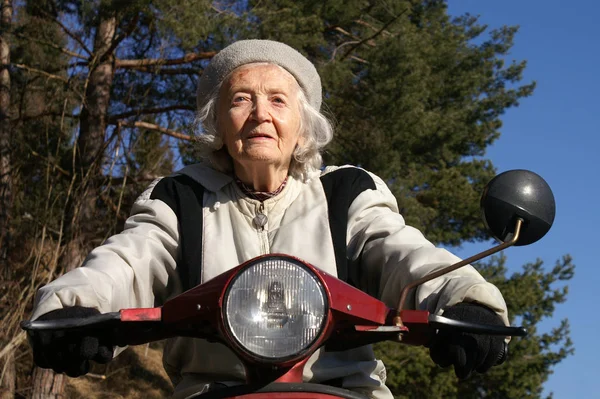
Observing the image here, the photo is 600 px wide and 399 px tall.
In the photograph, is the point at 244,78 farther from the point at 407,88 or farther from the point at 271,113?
the point at 407,88

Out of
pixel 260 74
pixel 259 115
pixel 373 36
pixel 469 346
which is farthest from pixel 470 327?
pixel 373 36

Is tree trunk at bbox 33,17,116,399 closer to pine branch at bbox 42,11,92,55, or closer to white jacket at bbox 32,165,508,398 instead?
pine branch at bbox 42,11,92,55

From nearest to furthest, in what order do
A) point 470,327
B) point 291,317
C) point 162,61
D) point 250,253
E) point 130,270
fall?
point 291,317 → point 470,327 → point 130,270 → point 250,253 → point 162,61

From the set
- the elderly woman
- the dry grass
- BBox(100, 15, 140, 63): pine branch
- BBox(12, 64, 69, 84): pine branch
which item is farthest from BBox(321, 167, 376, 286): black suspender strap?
the dry grass

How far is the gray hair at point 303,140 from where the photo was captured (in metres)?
2.84

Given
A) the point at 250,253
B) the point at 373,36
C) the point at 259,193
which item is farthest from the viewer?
the point at 373,36

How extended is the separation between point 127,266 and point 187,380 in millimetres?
374

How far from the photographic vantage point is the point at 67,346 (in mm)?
1887

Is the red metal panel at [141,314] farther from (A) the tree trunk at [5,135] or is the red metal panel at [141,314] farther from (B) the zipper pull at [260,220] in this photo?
(A) the tree trunk at [5,135]

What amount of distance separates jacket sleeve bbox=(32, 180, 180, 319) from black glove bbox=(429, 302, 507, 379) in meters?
0.79

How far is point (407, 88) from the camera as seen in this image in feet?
45.0

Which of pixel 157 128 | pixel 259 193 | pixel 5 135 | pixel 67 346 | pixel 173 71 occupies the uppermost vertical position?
pixel 173 71

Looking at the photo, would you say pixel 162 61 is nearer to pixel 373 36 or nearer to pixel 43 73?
pixel 43 73

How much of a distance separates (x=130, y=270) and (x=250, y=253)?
1.24 ft
